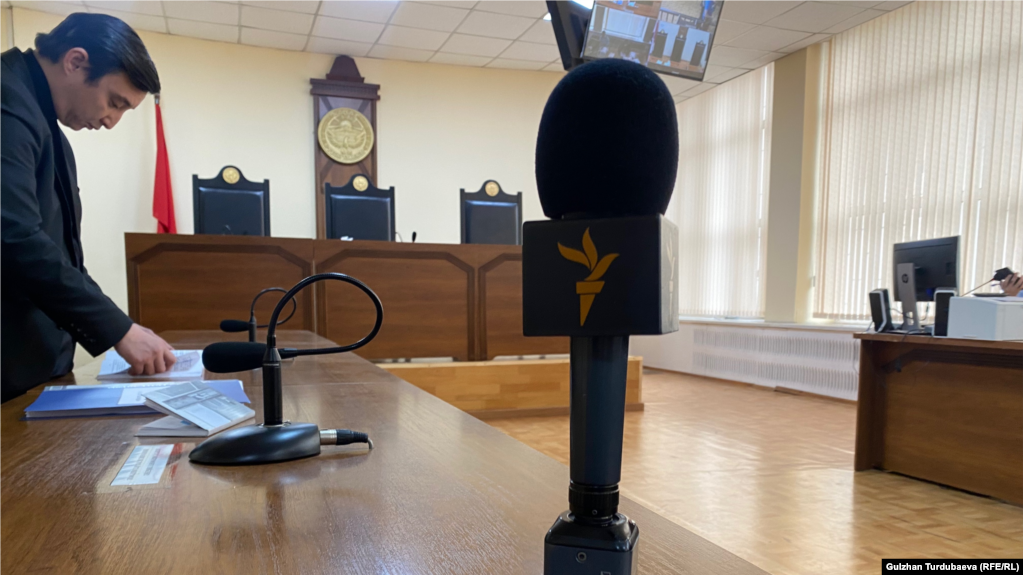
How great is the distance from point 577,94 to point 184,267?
381 cm

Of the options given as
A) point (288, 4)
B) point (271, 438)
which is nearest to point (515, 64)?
point (288, 4)

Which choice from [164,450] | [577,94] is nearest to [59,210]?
[164,450]

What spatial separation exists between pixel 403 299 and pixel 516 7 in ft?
8.94

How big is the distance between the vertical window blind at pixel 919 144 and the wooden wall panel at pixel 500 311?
2.97 m

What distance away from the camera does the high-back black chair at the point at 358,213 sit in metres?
4.49

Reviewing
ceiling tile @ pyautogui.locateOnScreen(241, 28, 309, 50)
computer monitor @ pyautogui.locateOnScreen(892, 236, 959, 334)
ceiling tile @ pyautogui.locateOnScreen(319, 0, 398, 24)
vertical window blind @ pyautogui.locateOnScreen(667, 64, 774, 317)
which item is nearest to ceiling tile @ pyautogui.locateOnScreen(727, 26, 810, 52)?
vertical window blind @ pyautogui.locateOnScreen(667, 64, 774, 317)

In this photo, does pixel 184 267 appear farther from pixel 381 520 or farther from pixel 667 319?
pixel 667 319

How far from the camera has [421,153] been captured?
21.1 ft

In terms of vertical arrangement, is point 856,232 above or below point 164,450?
above

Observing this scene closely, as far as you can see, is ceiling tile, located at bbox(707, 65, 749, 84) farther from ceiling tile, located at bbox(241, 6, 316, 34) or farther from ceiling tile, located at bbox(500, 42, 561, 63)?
ceiling tile, located at bbox(241, 6, 316, 34)

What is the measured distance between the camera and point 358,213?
456 centimetres

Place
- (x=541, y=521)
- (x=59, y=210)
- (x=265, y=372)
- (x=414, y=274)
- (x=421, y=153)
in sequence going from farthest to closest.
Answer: (x=421, y=153) → (x=414, y=274) → (x=59, y=210) → (x=265, y=372) → (x=541, y=521)

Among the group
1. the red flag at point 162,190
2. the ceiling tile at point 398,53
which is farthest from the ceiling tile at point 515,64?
the red flag at point 162,190

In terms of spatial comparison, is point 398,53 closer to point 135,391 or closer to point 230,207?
point 230,207
